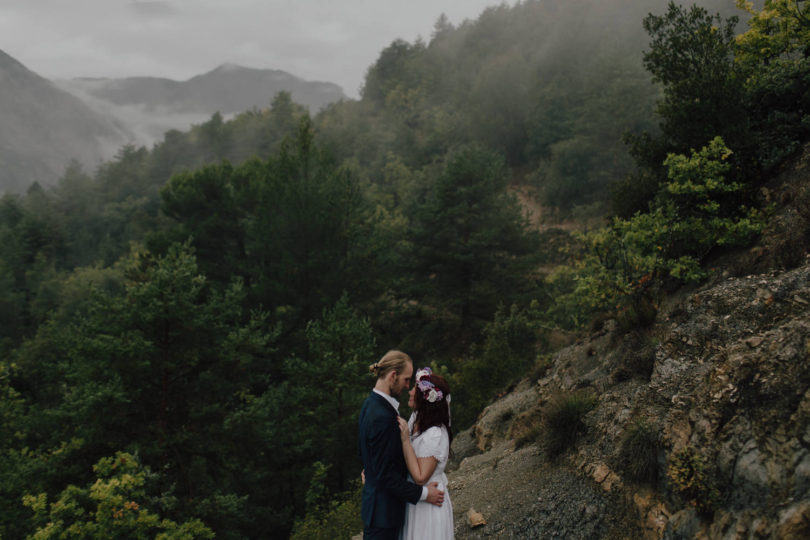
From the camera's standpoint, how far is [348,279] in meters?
20.0

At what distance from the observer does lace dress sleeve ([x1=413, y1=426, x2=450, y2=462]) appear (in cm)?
346

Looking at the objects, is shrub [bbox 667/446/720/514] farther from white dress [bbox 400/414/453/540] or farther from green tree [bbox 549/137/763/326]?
green tree [bbox 549/137/763/326]

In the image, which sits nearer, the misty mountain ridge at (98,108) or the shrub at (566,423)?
the shrub at (566,423)

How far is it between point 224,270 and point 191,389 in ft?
30.7


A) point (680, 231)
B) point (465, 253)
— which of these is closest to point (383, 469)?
point (680, 231)

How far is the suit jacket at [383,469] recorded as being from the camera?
11.0 feet

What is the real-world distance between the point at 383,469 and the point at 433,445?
1.43 ft

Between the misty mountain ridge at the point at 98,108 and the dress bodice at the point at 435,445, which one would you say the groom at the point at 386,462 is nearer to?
the dress bodice at the point at 435,445

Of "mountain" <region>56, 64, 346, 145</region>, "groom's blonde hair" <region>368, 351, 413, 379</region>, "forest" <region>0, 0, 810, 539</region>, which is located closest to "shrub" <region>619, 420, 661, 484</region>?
"groom's blonde hair" <region>368, 351, 413, 379</region>

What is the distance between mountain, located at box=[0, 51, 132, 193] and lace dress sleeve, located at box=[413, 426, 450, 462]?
133m

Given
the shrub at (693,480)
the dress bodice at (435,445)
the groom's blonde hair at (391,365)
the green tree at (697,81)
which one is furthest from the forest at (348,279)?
the groom's blonde hair at (391,365)

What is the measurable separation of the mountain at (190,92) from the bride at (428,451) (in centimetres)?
17968

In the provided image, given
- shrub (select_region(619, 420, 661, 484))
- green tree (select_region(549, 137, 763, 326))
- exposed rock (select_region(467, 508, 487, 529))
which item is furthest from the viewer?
green tree (select_region(549, 137, 763, 326))

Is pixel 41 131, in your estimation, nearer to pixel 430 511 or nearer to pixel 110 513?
pixel 110 513
